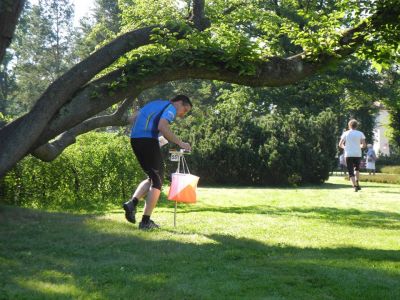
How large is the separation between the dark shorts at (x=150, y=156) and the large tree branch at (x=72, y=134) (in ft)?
7.66

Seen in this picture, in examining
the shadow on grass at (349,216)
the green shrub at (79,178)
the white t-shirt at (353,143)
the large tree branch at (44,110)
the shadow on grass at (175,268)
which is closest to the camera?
the shadow on grass at (175,268)

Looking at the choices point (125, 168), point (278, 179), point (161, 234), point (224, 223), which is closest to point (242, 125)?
point (278, 179)

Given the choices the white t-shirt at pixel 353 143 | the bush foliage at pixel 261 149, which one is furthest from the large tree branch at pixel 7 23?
the bush foliage at pixel 261 149

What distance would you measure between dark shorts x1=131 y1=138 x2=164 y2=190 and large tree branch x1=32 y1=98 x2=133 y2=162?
2335 millimetres

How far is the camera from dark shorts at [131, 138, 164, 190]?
23.5 feet

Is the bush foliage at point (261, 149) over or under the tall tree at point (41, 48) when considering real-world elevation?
under

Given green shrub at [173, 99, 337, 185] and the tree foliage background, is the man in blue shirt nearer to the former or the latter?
the tree foliage background

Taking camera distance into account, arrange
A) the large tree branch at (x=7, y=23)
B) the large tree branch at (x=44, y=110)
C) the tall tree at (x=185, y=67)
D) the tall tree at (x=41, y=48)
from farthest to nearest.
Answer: the tall tree at (x=41, y=48) < the tall tree at (x=185, y=67) < the large tree branch at (x=7, y=23) < the large tree branch at (x=44, y=110)

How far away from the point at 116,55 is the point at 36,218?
2681 mm

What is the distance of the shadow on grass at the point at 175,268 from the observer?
13.7 feet

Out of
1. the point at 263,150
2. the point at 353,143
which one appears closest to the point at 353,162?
the point at 353,143

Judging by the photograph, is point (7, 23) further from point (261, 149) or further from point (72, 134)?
point (261, 149)

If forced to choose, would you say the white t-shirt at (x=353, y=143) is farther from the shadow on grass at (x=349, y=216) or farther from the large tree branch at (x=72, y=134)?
the large tree branch at (x=72, y=134)

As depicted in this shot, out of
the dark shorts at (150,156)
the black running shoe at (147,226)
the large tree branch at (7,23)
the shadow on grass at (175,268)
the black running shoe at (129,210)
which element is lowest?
the shadow on grass at (175,268)
